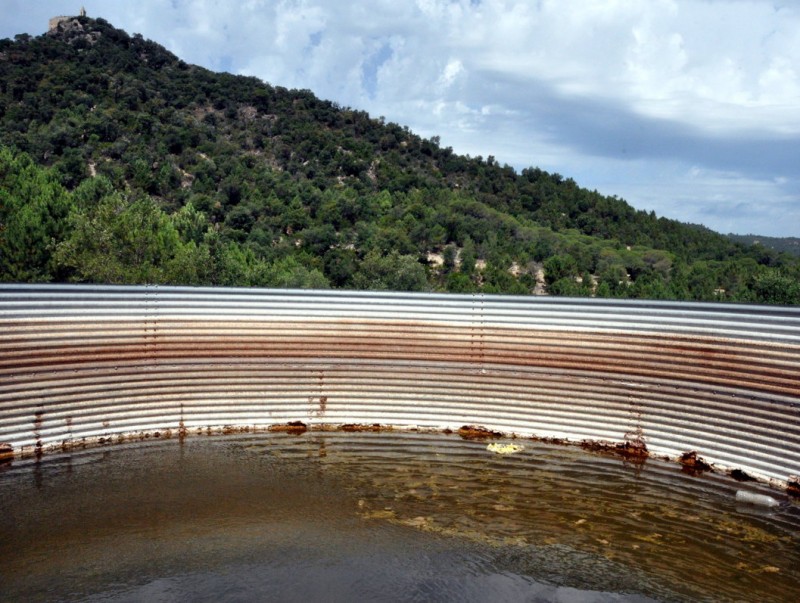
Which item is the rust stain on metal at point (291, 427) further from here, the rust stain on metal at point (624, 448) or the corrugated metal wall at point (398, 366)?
the rust stain on metal at point (624, 448)

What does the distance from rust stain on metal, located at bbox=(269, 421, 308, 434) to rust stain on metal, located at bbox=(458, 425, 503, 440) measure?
296 centimetres

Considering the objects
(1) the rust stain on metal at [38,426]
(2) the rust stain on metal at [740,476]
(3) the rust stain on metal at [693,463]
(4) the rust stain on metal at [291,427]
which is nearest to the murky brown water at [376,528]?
(2) the rust stain on metal at [740,476]

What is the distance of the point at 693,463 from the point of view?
12078 mm

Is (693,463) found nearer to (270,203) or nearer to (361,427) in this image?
(361,427)

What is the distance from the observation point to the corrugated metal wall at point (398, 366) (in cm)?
1167

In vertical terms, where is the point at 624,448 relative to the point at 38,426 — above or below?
below

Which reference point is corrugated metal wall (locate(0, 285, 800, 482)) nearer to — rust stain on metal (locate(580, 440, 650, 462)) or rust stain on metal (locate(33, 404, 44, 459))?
rust stain on metal (locate(33, 404, 44, 459))

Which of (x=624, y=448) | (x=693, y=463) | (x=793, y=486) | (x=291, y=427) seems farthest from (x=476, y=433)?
(x=793, y=486)

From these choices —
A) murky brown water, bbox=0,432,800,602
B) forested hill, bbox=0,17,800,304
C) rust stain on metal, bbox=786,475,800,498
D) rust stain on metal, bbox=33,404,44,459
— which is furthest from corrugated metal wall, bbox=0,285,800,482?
forested hill, bbox=0,17,800,304

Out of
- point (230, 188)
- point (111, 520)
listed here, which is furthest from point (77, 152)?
point (111, 520)

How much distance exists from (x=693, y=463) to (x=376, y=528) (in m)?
5.85

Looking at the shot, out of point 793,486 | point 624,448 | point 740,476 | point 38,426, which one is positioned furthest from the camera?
point 624,448

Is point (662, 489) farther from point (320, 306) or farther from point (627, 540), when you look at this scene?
point (320, 306)

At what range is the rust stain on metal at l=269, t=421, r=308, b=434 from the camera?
13.4 meters
